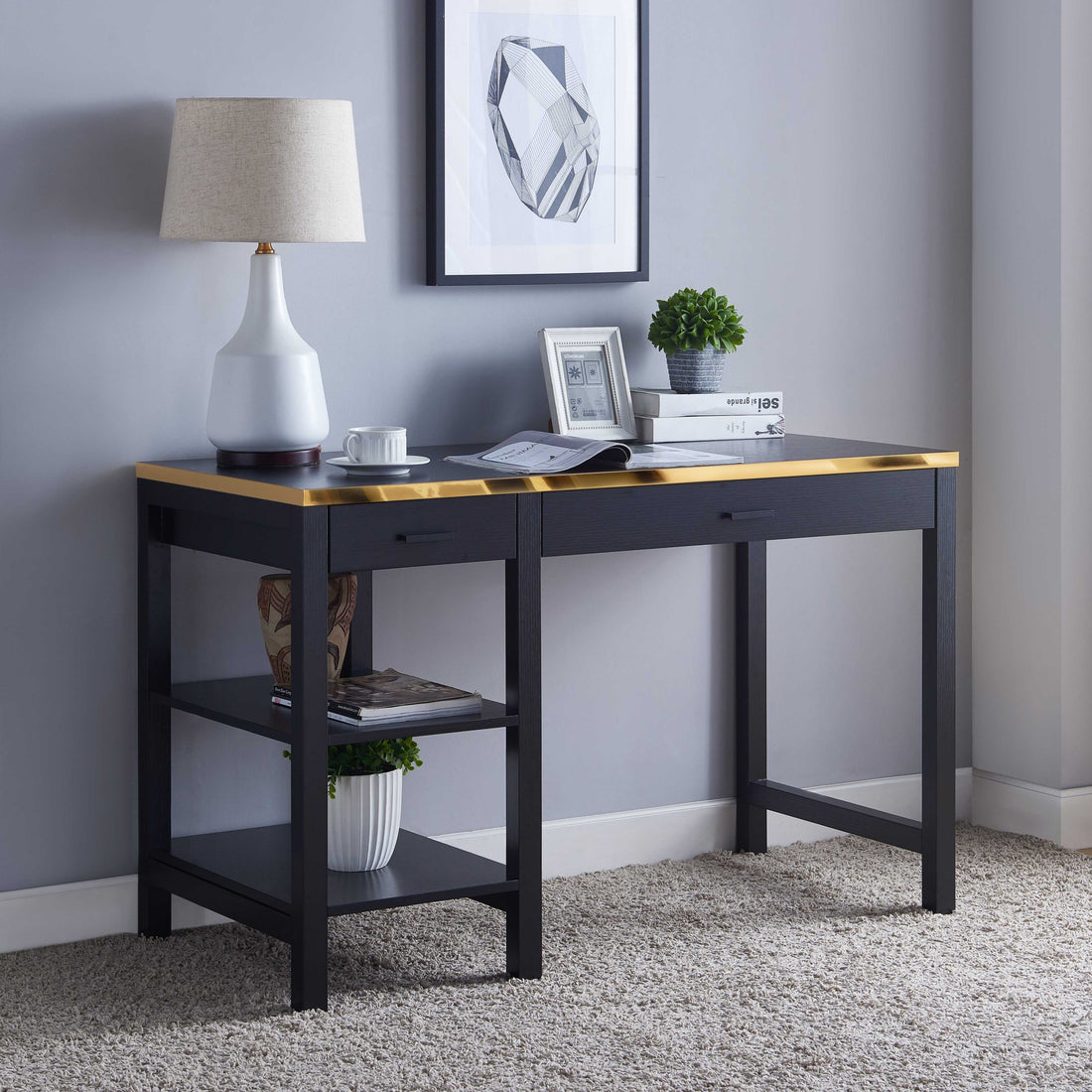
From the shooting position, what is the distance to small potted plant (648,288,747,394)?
3.01 metres

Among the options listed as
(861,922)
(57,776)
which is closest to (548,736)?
(861,922)

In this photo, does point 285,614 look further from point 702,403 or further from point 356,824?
point 702,403

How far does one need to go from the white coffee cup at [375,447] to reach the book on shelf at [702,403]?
61 cm

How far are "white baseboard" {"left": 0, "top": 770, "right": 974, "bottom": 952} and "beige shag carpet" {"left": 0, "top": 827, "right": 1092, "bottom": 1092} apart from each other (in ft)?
0.16

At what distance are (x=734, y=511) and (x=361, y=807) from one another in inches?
30.2

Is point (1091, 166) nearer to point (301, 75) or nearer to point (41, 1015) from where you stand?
point (301, 75)

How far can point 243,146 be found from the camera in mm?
2539

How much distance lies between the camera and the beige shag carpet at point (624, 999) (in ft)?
7.42

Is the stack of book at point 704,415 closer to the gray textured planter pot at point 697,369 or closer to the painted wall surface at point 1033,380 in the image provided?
the gray textured planter pot at point 697,369

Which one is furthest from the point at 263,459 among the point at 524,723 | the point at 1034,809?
the point at 1034,809

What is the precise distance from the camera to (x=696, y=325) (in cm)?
302

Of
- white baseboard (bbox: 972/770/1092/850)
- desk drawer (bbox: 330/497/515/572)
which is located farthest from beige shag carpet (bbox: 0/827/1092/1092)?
desk drawer (bbox: 330/497/515/572)

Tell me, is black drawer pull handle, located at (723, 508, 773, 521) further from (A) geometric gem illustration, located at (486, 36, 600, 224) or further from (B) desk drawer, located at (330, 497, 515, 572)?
(A) geometric gem illustration, located at (486, 36, 600, 224)

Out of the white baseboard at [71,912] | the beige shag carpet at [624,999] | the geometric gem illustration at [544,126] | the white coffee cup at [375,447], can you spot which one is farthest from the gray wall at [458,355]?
the white coffee cup at [375,447]
